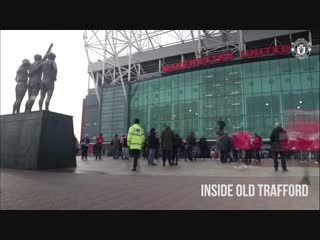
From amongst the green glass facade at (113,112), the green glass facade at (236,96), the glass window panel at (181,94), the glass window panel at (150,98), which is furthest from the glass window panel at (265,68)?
the green glass facade at (113,112)

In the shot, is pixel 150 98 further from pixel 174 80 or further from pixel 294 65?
pixel 294 65

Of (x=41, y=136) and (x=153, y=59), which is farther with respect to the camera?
(x=153, y=59)

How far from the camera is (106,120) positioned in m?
42.9

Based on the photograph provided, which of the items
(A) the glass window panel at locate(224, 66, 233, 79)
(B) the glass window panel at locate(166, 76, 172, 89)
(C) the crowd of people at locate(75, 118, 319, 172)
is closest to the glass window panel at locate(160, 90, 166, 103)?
(B) the glass window panel at locate(166, 76, 172, 89)

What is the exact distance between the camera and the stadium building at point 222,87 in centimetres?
2825

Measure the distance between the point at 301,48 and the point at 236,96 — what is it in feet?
36.0

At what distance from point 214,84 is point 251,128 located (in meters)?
7.76

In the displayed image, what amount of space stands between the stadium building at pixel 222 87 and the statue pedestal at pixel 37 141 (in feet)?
77.5

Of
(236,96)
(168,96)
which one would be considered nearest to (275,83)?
(236,96)

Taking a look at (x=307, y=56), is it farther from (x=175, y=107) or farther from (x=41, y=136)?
(x=41, y=136)

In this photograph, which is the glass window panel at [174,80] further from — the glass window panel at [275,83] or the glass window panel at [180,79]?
the glass window panel at [275,83]

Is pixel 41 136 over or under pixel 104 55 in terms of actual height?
under
